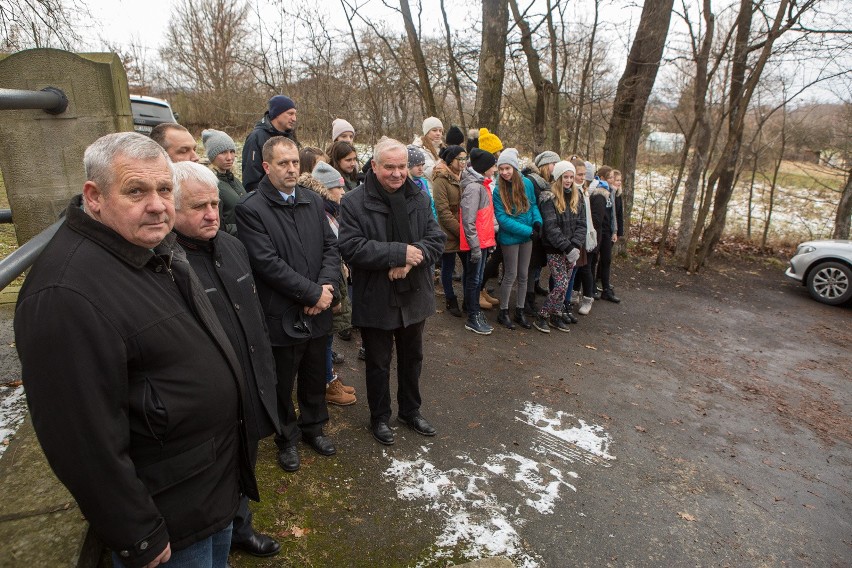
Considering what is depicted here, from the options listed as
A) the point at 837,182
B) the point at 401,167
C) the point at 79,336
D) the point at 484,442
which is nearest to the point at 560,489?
the point at 484,442

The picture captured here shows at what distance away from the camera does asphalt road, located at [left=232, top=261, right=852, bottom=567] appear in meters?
2.84

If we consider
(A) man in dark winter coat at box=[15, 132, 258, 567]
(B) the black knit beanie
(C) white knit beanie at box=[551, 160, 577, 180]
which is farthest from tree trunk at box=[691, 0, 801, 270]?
(A) man in dark winter coat at box=[15, 132, 258, 567]

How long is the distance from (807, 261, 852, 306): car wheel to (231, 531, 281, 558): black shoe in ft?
31.9

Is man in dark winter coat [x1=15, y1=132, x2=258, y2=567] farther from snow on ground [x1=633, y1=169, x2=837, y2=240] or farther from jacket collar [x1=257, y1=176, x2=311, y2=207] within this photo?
snow on ground [x1=633, y1=169, x2=837, y2=240]

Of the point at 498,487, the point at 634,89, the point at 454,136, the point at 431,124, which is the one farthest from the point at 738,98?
the point at 498,487

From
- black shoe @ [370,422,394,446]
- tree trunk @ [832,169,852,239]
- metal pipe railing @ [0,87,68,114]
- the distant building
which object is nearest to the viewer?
metal pipe railing @ [0,87,68,114]

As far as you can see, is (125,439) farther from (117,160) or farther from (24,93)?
(24,93)

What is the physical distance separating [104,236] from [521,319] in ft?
17.2

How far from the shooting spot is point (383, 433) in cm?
362

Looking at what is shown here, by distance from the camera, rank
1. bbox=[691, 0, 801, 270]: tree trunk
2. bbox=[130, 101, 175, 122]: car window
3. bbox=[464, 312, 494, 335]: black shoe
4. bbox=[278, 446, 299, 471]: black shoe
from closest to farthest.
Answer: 1. bbox=[278, 446, 299, 471]: black shoe
2. bbox=[464, 312, 494, 335]: black shoe
3. bbox=[691, 0, 801, 270]: tree trunk
4. bbox=[130, 101, 175, 122]: car window

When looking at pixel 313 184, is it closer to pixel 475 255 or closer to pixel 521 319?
pixel 475 255

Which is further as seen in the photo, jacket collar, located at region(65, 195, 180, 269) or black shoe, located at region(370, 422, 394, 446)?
black shoe, located at region(370, 422, 394, 446)

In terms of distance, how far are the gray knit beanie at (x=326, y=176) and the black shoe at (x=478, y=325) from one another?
245 centimetres

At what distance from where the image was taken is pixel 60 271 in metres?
1.35
